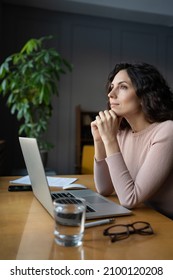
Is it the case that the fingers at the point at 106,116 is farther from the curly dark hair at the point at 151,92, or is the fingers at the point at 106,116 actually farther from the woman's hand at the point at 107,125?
the curly dark hair at the point at 151,92

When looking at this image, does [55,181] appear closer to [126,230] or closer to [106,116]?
[106,116]

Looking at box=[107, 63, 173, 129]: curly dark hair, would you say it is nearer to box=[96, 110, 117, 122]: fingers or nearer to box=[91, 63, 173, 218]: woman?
box=[91, 63, 173, 218]: woman

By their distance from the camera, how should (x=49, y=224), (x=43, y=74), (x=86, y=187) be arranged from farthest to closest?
(x=43, y=74)
(x=86, y=187)
(x=49, y=224)

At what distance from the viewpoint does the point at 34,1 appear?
3.33 m

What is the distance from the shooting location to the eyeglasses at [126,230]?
24.9 inches

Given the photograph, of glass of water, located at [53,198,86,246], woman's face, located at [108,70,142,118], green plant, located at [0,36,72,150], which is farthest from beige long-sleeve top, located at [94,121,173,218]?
green plant, located at [0,36,72,150]

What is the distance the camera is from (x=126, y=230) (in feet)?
2.19

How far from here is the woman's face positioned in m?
1.11

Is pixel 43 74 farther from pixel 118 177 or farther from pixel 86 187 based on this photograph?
pixel 118 177

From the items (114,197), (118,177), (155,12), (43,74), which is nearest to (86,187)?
(114,197)

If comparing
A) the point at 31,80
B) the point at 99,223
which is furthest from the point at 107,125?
the point at 31,80

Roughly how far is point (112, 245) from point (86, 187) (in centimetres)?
61

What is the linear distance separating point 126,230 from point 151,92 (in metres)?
0.65

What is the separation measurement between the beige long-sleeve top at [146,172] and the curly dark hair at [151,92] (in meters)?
0.05
